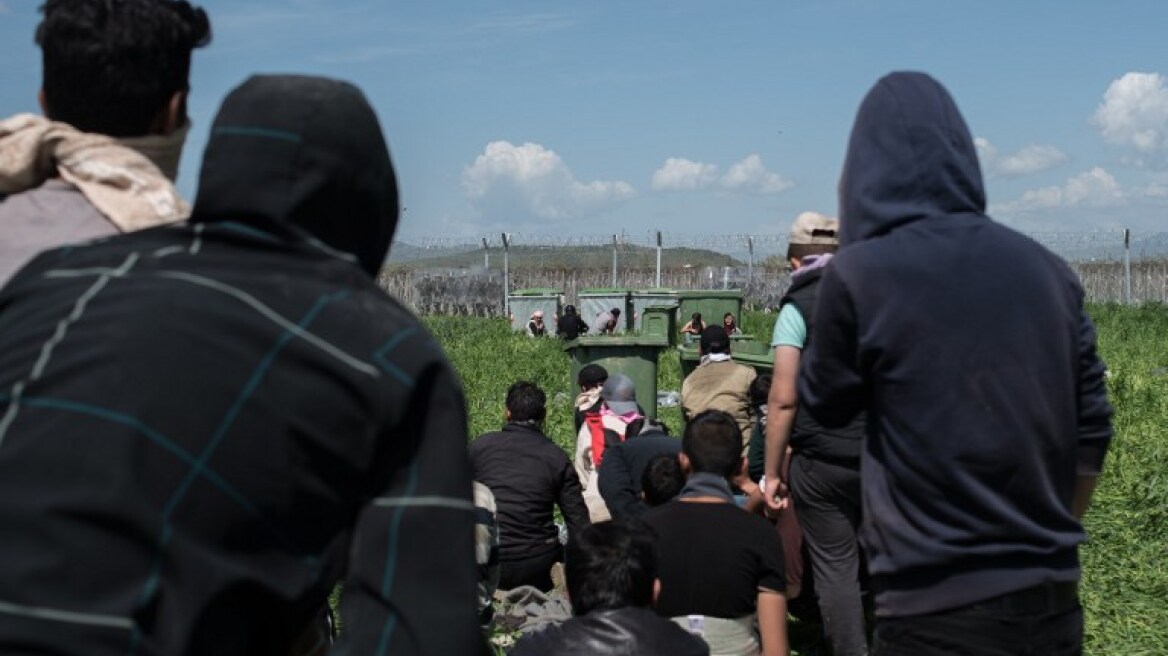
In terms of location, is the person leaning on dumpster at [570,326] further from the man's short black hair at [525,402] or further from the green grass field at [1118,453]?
the man's short black hair at [525,402]

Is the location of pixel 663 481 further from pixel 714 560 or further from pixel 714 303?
pixel 714 303

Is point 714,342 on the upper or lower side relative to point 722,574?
upper

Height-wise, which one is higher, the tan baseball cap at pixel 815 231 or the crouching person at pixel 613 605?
the tan baseball cap at pixel 815 231

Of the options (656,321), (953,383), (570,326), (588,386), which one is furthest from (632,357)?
(570,326)

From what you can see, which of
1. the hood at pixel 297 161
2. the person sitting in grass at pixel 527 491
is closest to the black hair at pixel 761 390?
the person sitting in grass at pixel 527 491

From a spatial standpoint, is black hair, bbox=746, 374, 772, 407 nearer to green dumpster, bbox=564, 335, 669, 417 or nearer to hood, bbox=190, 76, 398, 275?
green dumpster, bbox=564, 335, 669, 417

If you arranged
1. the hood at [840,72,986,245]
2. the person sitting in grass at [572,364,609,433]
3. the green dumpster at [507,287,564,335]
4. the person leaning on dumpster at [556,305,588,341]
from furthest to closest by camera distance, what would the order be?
the green dumpster at [507,287,564,335] < the person leaning on dumpster at [556,305,588,341] < the person sitting in grass at [572,364,609,433] < the hood at [840,72,986,245]

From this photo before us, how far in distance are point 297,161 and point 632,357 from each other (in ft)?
32.0

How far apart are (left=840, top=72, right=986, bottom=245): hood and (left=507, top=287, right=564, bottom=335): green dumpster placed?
2441cm

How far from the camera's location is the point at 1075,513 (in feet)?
10.1

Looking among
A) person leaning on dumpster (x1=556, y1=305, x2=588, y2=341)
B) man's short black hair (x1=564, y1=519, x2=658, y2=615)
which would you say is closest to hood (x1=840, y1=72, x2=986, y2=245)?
man's short black hair (x1=564, y1=519, x2=658, y2=615)

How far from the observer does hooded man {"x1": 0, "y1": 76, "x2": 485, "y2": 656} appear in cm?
145

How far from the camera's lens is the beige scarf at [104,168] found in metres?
2.09

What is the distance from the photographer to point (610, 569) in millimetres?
4047
